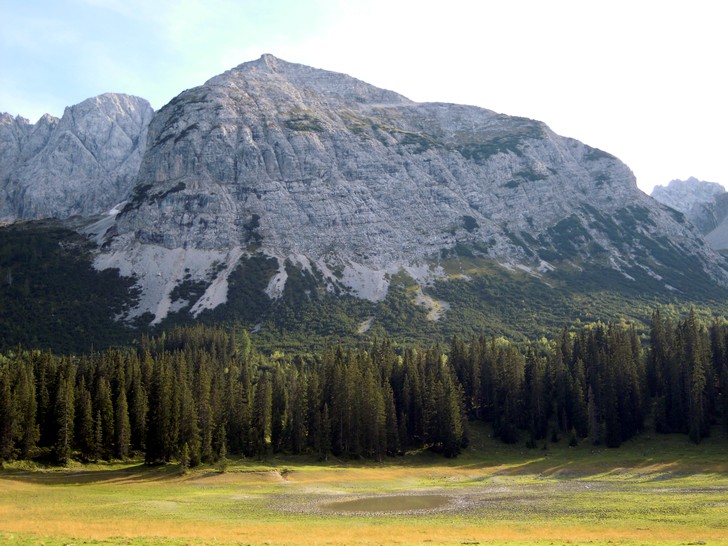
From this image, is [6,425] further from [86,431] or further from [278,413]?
[278,413]

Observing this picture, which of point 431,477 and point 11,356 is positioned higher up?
point 11,356

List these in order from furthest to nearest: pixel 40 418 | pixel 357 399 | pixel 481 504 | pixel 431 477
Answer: pixel 357 399, pixel 40 418, pixel 431 477, pixel 481 504

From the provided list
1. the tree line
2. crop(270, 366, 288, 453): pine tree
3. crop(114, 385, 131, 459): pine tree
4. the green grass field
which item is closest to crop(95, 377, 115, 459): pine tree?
the tree line

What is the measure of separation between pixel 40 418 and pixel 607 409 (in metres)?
99.6

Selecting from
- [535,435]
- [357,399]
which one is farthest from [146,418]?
[535,435]

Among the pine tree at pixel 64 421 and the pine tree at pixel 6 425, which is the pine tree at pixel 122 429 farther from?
the pine tree at pixel 6 425

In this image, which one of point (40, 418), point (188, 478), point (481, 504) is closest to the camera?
point (481, 504)

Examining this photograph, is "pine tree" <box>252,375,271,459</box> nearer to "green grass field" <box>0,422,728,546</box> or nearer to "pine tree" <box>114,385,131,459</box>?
"green grass field" <box>0,422,728,546</box>

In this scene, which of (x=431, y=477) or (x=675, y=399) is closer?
(x=431, y=477)

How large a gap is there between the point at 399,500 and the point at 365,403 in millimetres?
45976

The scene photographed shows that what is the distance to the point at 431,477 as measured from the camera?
9488 cm

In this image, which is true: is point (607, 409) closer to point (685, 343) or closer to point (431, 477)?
point (685, 343)

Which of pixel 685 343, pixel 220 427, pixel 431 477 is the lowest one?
pixel 431 477

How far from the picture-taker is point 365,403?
115375 mm
